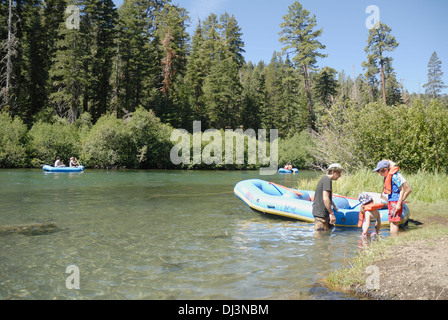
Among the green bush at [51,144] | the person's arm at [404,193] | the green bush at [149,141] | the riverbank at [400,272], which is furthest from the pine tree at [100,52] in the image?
the riverbank at [400,272]

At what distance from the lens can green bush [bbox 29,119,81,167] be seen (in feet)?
111

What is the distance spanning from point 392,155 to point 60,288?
1410 cm

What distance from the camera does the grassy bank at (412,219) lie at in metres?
4.73

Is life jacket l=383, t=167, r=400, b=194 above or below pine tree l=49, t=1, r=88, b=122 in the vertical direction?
Answer: below

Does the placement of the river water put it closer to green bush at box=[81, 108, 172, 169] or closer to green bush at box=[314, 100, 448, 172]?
green bush at box=[314, 100, 448, 172]

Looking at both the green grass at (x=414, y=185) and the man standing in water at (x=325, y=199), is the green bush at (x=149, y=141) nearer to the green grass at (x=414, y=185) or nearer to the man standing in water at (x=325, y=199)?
the green grass at (x=414, y=185)

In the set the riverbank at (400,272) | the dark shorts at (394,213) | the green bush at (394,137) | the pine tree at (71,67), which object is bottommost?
the riverbank at (400,272)

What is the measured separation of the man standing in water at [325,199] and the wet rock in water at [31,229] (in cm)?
600

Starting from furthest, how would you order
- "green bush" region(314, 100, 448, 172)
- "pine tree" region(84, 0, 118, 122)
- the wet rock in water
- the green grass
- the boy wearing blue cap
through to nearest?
"pine tree" region(84, 0, 118, 122) → "green bush" region(314, 100, 448, 172) → the green grass → the wet rock in water → the boy wearing blue cap

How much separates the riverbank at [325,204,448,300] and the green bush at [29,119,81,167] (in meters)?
34.1

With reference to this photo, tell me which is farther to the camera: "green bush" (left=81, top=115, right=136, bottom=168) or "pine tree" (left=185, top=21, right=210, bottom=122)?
"pine tree" (left=185, top=21, right=210, bottom=122)

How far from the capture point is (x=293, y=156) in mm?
47875

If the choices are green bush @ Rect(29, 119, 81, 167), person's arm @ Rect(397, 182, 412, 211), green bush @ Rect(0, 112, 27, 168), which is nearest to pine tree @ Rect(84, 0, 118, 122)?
green bush @ Rect(29, 119, 81, 167)
